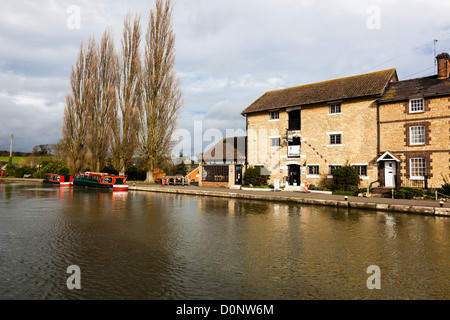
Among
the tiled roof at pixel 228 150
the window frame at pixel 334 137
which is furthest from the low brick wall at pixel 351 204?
the tiled roof at pixel 228 150

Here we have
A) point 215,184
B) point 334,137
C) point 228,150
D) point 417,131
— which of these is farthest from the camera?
point 228,150

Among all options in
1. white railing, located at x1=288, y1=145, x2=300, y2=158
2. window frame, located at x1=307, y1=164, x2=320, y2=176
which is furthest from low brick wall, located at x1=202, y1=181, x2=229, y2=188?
window frame, located at x1=307, y1=164, x2=320, y2=176

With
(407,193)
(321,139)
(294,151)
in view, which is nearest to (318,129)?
(321,139)

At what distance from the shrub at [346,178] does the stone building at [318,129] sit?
0.83 meters

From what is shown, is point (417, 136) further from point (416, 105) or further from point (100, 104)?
point (100, 104)

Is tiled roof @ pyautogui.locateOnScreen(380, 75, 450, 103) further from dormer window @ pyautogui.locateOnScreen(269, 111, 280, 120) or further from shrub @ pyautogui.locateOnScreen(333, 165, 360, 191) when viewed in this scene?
dormer window @ pyautogui.locateOnScreen(269, 111, 280, 120)

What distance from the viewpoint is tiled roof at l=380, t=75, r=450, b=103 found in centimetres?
1902

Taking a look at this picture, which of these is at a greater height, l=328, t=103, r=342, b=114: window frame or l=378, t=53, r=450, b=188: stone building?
l=328, t=103, r=342, b=114: window frame

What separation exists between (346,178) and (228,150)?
562 inches

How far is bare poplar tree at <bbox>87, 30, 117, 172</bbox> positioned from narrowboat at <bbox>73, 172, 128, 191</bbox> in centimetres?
274

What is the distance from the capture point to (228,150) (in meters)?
31.8
